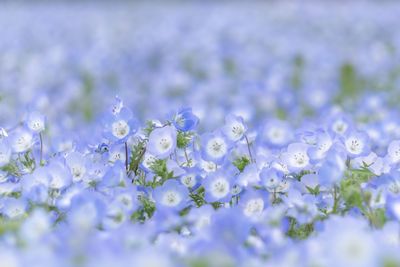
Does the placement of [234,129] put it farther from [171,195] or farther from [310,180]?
[171,195]

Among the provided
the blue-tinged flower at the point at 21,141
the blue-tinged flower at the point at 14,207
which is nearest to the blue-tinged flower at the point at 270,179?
the blue-tinged flower at the point at 14,207

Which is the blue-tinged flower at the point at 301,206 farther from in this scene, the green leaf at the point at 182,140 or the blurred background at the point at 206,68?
the blurred background at the point at 206,68

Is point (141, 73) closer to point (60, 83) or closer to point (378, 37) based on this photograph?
point (60, 83)

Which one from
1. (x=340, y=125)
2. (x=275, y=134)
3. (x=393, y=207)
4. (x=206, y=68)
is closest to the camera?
(x=393, y=207)

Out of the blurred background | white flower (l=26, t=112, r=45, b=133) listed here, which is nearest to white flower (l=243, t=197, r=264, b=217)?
white flower (l=26, t=112, r=45, b=133)

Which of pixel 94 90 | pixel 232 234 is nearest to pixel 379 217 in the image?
pixel 232 234

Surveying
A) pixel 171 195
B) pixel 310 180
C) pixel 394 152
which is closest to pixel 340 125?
pixel 394 152

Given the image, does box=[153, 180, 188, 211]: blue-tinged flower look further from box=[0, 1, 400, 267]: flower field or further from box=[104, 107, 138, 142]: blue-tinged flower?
box=[104, 107, 138, 142]: blue-tinged flower
